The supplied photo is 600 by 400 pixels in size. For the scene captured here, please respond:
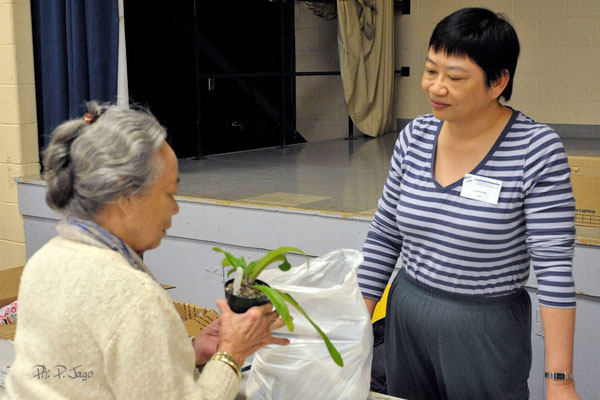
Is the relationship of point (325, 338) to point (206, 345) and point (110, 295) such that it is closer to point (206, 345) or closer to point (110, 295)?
point (206, 345)

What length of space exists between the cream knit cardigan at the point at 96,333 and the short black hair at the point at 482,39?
29.5 inches

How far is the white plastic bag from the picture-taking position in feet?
4.44

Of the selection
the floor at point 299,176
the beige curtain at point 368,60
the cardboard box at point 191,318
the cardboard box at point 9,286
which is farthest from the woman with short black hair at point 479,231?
the beige curtain at point 368,60

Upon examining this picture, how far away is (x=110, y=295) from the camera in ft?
3.58

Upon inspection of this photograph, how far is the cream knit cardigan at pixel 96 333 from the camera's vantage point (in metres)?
1.08

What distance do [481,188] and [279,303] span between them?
511 millimetres

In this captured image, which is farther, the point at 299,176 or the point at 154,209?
the point at 299,176

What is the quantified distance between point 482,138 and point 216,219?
1.93 metres

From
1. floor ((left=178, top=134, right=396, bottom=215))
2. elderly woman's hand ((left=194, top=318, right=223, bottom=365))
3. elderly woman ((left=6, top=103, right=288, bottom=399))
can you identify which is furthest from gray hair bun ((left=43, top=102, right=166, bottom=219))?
floor ((left=178, top=134, right=396, bottom=215))

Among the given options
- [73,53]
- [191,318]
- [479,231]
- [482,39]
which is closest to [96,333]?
[479,231]

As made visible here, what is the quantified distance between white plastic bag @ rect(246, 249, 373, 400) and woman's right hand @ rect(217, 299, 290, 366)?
0.10 meters

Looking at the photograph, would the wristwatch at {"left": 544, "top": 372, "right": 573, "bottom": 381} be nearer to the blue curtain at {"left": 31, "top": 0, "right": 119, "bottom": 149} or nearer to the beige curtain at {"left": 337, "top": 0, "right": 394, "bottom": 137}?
the blue curtain at {"left": 31, "top": 0, "right": 119, "bottom": 149}

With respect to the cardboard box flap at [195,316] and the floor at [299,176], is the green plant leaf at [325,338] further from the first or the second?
the floor at [299,176]

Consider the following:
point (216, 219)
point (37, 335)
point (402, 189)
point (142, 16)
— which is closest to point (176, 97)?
point (142, 16)
